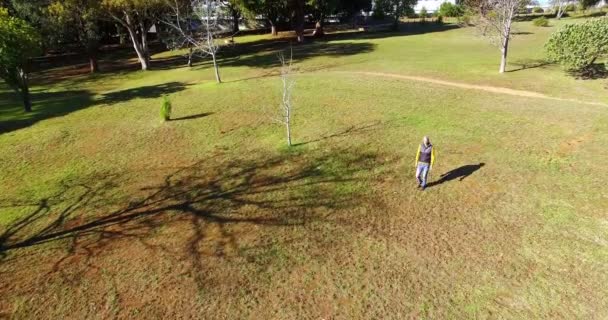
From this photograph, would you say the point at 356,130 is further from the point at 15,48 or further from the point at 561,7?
the point at 561,7

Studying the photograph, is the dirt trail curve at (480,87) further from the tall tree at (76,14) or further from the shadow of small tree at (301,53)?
the tall tree at (76,14)

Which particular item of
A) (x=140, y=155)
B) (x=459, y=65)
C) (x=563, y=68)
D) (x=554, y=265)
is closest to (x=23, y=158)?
(x=140, y=155)

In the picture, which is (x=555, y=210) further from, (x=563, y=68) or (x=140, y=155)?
(x=563, y=68)

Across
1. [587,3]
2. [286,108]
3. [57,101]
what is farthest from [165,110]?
[587,3]

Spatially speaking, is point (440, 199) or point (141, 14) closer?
point (440, 199)

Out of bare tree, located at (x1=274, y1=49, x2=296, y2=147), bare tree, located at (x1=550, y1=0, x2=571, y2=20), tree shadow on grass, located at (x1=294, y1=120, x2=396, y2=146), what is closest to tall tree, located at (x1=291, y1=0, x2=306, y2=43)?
bare tree, located at (x1=274, y1=49, x2=296, y2=147)

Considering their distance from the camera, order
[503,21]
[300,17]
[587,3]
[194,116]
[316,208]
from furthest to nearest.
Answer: [587,3] < [300,17] < [503,21] < [194,116] < [316,208]
